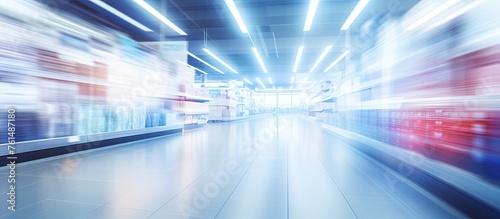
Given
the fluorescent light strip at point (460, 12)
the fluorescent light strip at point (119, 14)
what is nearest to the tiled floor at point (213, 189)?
the fluorescent light strip at point (460, 12)

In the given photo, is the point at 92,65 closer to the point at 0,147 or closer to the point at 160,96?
the point at 0,147

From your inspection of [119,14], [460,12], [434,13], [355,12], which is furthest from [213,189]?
[119,14]

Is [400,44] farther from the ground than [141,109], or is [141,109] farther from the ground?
[400,44]

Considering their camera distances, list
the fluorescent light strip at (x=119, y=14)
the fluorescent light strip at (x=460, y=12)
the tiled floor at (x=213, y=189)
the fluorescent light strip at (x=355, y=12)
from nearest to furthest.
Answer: the tiled floor at (x=213, y=189) < the fluorescent light strip at (x=460, y=12) < the fluorescent light strip at (x=355, y=12) < the fluorescent light strip at (x=119, y=14)

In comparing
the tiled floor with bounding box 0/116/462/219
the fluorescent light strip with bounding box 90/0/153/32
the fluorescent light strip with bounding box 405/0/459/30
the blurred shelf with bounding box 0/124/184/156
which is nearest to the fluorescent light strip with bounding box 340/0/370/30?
the fluorescent light strip with bounding box 405/0/459/30

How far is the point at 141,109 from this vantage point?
183 inches

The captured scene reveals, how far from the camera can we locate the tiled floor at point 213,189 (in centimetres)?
139

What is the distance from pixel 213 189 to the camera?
177 cm

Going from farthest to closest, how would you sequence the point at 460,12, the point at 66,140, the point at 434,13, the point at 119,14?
the point at 119,14, the point at 66,140, the point at 434,13, the point at 460,12

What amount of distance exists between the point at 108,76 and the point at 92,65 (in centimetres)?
36

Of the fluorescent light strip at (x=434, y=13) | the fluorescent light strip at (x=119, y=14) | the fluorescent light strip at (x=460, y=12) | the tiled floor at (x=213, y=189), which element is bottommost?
the tiled floor at (x=213, y=189)

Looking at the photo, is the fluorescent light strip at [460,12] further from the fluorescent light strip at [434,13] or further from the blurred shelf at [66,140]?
the blurred shelf at [66,140]

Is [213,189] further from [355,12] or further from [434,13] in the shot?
[355,12]

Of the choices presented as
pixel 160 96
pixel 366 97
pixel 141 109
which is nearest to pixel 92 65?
pixel 141 109
